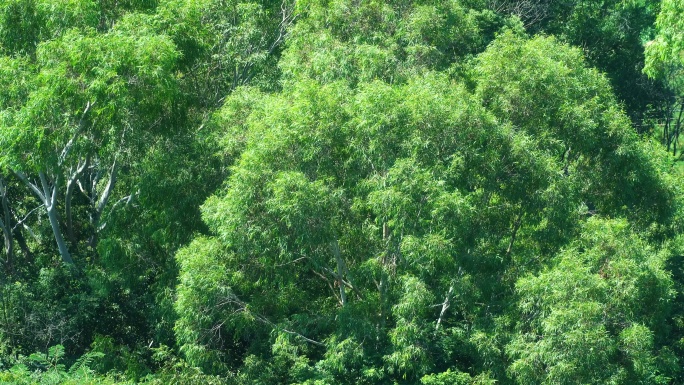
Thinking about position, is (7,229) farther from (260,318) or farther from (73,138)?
(260,318)

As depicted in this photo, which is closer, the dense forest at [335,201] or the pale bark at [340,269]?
the dense forest at [335,201]

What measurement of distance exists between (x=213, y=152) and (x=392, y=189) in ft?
14.5

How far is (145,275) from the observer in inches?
735

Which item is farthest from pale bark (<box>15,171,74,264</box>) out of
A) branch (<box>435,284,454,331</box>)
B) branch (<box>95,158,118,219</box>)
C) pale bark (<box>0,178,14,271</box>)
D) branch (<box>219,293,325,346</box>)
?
branch (<box>435,284,454,331</box>)

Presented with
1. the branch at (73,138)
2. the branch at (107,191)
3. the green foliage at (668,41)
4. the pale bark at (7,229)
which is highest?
the green foliage at (668,41)

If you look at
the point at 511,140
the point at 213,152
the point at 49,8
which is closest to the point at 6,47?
the point at 49,8

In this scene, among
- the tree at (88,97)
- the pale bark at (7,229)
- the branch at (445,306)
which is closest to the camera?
the branch at (445,306)

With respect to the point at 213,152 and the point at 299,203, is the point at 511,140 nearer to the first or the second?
the point at 299,203

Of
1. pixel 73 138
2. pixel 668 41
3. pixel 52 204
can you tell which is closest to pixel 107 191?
pixel 52 204

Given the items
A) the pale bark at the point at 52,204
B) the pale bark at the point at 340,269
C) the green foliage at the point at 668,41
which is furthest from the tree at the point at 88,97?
the green foliage at the point at 668,41

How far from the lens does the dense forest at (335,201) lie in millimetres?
14516

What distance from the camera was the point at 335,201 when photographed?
1476cm

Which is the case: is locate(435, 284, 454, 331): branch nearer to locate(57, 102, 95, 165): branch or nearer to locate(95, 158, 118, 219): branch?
locate(95, 158, 118, 219): branch

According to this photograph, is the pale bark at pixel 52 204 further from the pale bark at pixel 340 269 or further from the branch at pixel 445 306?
the branch at pixel 445 306
